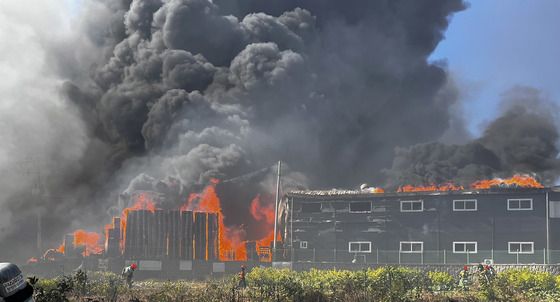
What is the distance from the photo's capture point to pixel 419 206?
59.2 m

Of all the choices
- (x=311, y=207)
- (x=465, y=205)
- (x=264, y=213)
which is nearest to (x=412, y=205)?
(x=465, y=205)

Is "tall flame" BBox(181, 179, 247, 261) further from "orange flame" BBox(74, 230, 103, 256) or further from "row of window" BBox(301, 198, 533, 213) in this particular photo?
"orange flame" BBox(74, 230, 103, 256)

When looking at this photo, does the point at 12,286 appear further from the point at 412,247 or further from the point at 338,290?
the point at 412,247

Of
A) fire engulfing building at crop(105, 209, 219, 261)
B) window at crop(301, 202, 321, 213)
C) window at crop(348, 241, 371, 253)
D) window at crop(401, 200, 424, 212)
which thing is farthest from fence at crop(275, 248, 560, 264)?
fire engulfing building at crop(105, 209, 219, 261)

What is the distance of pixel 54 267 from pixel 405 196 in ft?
95.7

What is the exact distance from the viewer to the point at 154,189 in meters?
73.7

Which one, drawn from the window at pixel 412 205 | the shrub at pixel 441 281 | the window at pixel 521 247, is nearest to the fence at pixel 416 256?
the window at pixel 521 247

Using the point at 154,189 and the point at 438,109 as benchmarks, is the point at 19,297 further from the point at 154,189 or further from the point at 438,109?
the point at 438,109

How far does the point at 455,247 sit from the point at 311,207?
12.6 metres

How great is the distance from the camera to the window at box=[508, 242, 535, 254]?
54562 millimetres

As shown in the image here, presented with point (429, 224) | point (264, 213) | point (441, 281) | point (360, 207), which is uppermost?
point (360, 207)

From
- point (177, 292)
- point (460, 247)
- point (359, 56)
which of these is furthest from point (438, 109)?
point (177, 292)

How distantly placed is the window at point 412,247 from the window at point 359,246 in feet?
9.27

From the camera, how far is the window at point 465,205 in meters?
57.1
